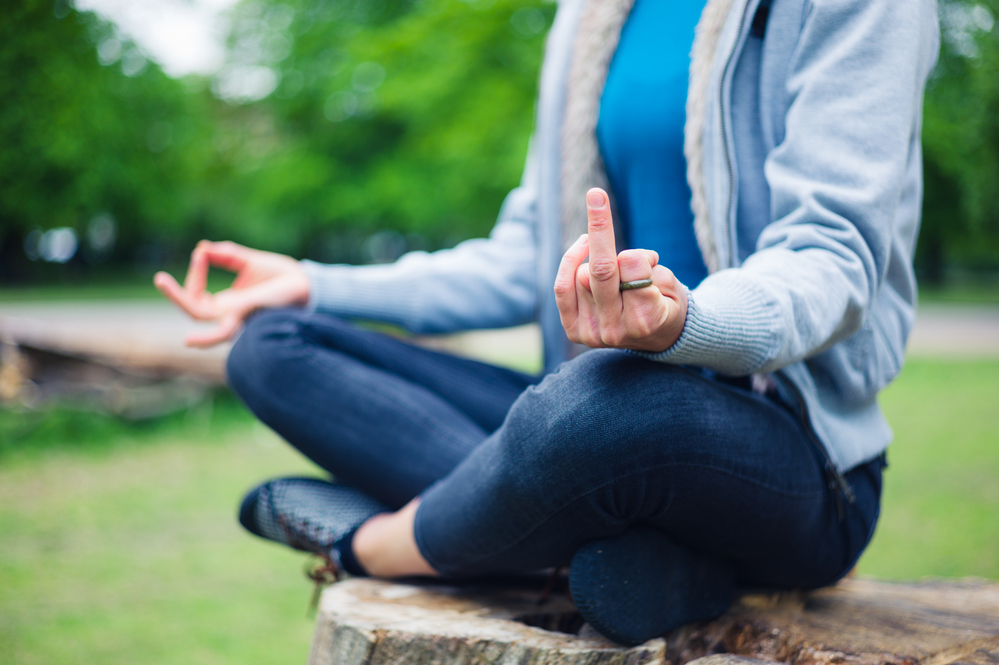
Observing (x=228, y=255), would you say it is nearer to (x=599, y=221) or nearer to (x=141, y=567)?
(x=599, y=221)

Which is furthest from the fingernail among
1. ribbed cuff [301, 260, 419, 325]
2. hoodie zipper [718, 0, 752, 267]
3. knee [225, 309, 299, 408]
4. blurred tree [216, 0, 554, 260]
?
blurred tree [216, 0, 554, 260]

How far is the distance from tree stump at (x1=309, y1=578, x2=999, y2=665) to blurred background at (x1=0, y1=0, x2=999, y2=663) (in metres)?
1.26

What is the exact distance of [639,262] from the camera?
806 mm

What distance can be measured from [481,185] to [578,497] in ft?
30.0

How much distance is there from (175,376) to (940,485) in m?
4.53

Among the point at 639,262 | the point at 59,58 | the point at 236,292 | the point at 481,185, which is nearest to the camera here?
the point at 639,262

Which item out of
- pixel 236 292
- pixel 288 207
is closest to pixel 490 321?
pixel 236 292

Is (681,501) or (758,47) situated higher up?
(758,47)

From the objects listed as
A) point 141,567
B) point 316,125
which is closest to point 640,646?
point 141,567

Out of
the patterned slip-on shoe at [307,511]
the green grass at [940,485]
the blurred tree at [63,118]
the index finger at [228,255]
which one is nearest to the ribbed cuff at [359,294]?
the index finger at [228,255]

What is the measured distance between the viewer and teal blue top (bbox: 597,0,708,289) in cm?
127

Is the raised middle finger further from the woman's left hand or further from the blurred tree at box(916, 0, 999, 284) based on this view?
the blurred tree at box(916, 0, 999, 284)

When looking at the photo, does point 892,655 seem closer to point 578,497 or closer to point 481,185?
point 578,497

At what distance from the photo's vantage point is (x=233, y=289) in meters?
1.59
